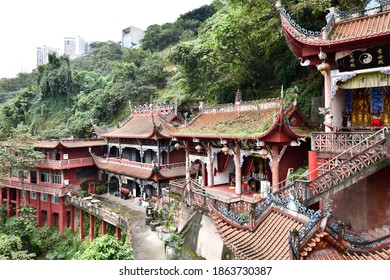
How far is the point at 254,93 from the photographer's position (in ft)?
72.6

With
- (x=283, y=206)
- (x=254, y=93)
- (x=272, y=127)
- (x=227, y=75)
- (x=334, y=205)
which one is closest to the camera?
(x=283, y=206)

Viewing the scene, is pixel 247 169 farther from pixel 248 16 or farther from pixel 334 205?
pixel 248 16

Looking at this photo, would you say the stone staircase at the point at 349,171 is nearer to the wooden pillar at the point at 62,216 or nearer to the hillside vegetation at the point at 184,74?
the hillside vegetation at the point at 184,74

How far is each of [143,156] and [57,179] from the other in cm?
845

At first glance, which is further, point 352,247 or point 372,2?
A: point 372,2

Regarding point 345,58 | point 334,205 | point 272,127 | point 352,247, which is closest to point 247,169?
point 272,127

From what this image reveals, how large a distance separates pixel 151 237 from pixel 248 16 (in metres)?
15.2

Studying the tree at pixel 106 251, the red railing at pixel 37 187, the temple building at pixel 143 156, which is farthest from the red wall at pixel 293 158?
the red railing at pixel 37 187

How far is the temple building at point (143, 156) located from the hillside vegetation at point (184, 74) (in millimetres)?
4550

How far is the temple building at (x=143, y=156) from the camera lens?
865 inches

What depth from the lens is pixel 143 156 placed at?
25.3m

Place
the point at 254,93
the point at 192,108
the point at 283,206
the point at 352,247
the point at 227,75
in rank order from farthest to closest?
the point at 192,108, the point at 227,75, the point at 254,93, the point at 283,206, the point at 352,247

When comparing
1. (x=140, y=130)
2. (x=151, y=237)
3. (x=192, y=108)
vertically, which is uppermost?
(x=192, y=108)

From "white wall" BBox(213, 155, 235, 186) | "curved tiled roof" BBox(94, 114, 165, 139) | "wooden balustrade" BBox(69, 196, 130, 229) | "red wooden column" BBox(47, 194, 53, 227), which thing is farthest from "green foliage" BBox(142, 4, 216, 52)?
"white wall" BBox(213, 155, 235, 186)
